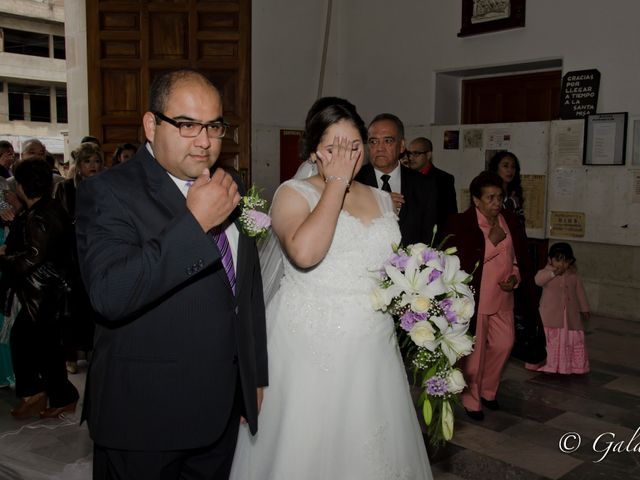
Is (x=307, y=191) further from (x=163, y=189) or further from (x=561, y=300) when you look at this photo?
(x=561, y=300)

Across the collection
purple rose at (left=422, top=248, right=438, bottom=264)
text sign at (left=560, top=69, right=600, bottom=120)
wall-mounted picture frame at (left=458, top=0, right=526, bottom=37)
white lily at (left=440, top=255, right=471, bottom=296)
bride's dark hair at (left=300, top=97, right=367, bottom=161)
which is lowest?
white lily at (left=440, top=255, right=471, bottom=296)

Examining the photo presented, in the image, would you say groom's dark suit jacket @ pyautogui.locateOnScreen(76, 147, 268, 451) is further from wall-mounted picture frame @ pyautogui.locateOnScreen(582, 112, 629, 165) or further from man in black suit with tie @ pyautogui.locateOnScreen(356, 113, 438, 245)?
wall-mounted picture frame @ pyautogui.locateOnScreen(582, 112, 629, 165)

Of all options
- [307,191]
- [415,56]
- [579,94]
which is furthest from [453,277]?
[415,56]

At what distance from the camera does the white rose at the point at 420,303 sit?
2398 mm

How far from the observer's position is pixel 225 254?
2.03 m

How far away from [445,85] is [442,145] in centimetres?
84

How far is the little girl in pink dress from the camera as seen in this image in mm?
5324

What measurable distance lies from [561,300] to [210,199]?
175 inches

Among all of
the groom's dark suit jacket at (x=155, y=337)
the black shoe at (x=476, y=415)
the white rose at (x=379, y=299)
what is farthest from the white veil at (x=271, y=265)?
the black shoe at (x=476, y=415)

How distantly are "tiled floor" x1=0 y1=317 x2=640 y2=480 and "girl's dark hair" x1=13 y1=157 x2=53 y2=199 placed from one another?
5.10 ft

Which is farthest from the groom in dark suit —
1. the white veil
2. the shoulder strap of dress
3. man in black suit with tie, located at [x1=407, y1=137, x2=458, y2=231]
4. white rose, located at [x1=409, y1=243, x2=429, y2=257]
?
man in black suit with tie, located at [x1=407, y1=137, x2=458, y2=231]

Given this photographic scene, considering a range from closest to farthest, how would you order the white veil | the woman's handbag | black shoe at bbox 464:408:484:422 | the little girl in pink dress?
the white veil, black shoe at bbox 464:408:484:422, the woman's handbag, the little girl in pink dress

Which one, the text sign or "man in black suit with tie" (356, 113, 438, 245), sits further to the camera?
the text sign

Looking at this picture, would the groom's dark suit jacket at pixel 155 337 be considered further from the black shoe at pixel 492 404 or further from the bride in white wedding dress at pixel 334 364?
the black shoe at pixel 492 404
